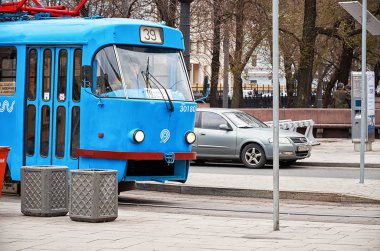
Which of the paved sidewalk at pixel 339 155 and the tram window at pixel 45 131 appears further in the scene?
the paved sidewalk at pixel 339 155

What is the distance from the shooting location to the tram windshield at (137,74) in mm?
16703

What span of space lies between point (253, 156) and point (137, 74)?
946 cm

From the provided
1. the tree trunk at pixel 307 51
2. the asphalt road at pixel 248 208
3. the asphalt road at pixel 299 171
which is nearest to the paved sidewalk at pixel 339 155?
the asphalt road at pixel 299 171

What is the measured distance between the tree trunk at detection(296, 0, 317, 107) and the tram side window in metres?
24.2

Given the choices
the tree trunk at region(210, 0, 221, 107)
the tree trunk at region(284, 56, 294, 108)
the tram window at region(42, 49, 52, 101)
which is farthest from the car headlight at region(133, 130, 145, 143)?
the tree trunk at region(284, 56, 294, 108)

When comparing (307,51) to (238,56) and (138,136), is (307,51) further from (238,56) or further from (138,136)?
(138,136)

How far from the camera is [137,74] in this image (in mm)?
16891

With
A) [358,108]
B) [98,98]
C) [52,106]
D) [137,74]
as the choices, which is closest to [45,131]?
[52,106]

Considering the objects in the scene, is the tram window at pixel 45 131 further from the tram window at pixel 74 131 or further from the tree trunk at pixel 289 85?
the tree trunk at pixel 289 85

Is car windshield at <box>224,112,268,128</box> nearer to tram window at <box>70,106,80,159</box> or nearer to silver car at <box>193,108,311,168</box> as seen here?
silver car at <box>193,108,311,168</box>

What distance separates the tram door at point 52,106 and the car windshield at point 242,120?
9320mm

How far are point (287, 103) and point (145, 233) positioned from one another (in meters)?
37.8

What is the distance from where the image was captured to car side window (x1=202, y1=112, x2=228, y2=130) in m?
26.3

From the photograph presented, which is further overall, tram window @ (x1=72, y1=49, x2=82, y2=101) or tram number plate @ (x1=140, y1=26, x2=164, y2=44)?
tram number plate @ (x1=140, y1=26, x2=164, y2=44)
